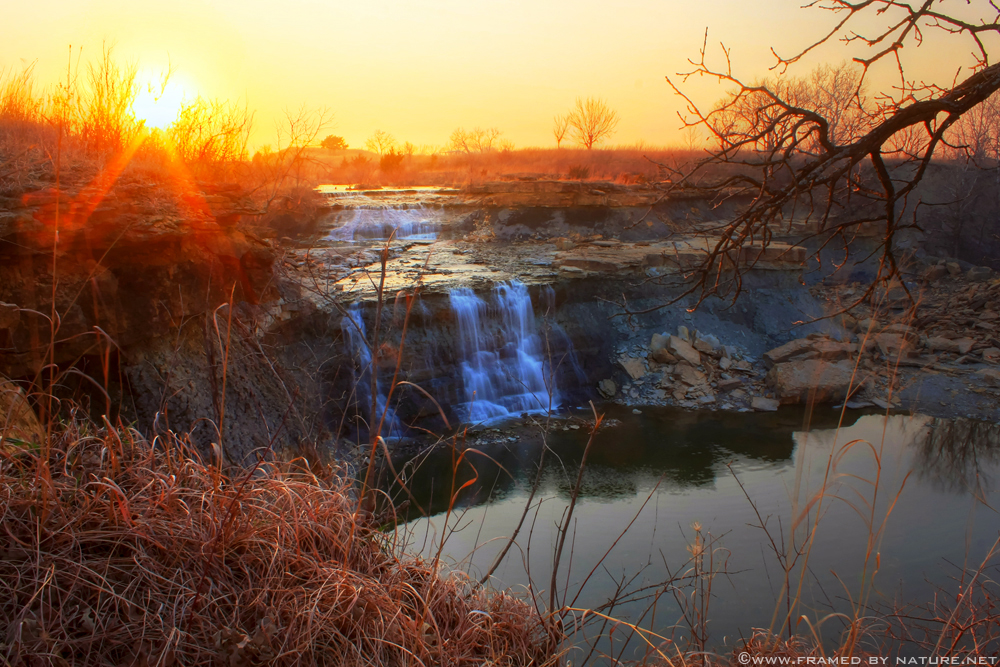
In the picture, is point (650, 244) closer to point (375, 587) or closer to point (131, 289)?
point (131, 289)

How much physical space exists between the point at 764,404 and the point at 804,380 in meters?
0.99

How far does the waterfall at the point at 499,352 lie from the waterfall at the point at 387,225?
6.30 m

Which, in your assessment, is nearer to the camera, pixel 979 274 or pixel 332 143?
pixel 979 274

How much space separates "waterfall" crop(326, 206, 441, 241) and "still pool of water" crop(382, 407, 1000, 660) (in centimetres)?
919

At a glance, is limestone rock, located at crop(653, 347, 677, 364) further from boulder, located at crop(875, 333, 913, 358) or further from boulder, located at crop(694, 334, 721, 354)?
boulder, located at crop(875, 333, 913, 358)

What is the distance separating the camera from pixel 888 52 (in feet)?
10.7

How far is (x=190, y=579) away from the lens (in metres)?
1.90

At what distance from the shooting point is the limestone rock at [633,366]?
1184 centimetres

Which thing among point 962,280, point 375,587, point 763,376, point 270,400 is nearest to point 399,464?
point 270,400

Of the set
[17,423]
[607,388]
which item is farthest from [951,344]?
[17,423]

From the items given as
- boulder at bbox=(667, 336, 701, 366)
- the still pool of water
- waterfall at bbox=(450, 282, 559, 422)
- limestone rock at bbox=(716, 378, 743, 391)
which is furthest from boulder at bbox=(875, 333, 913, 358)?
waterfall at bbox=(450, 282, 559, 422)

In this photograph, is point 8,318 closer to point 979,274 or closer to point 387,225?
point 387,225

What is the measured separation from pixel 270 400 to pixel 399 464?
189cm

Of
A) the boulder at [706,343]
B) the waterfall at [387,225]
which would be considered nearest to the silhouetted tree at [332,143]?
the waterfall at [387,225]
